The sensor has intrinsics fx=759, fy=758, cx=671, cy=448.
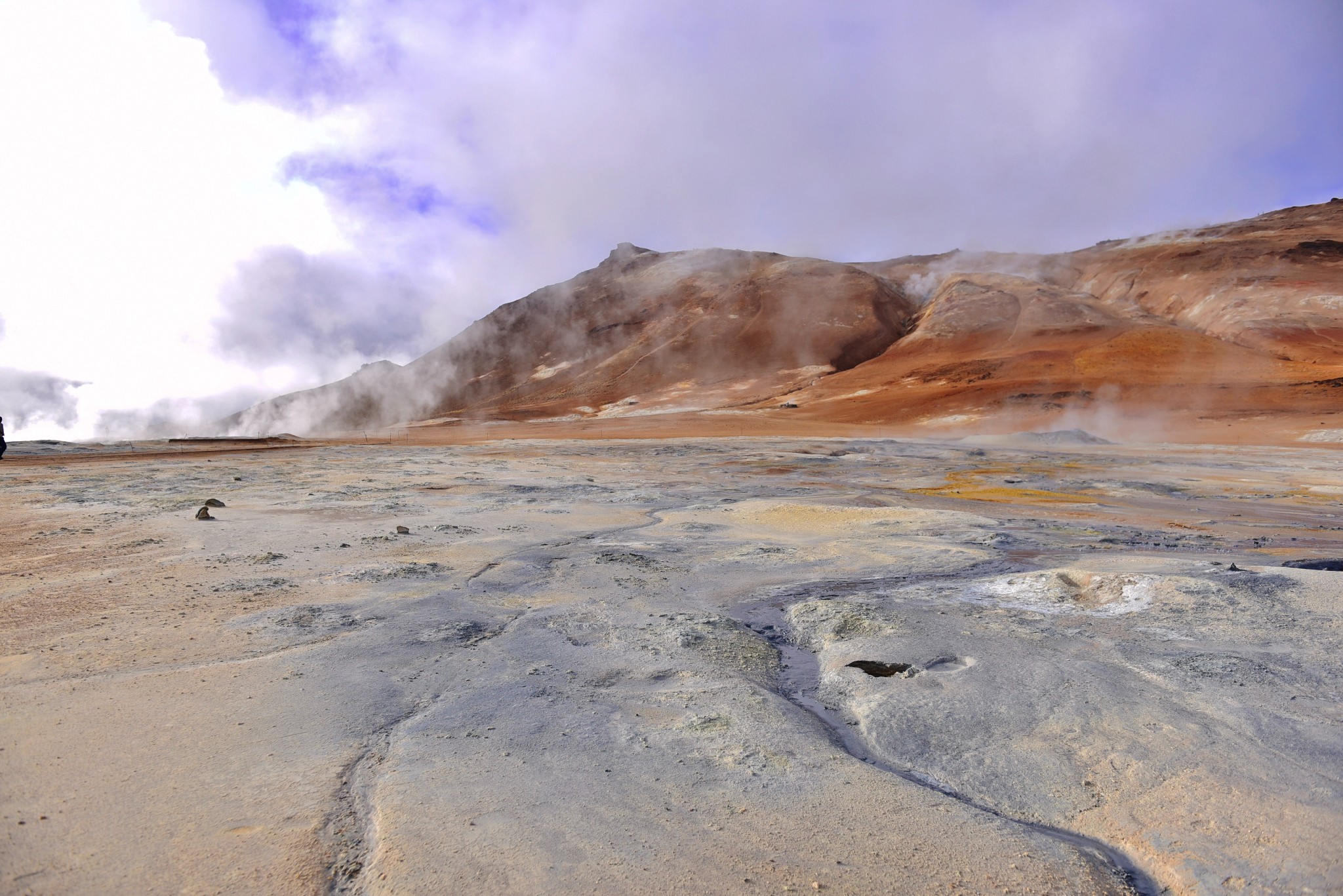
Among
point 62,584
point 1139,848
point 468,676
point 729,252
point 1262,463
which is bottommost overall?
point 1262,463

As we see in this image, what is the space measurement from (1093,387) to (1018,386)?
4.06m

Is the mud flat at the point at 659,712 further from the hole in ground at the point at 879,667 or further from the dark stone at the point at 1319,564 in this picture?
the dark stone at the point at 1319,564

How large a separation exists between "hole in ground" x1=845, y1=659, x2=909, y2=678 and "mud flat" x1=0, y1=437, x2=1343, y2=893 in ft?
0.12

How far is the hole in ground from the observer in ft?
14.8

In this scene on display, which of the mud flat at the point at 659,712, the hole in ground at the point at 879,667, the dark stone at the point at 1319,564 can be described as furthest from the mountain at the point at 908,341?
the hole in ground at the point at 879,667

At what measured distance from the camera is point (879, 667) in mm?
4605

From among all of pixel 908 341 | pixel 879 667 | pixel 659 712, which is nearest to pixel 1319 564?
pixel 879 667

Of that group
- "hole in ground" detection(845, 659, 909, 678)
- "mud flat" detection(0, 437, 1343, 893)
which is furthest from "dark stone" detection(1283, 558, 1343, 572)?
"hole in ground" detection(845, 659, 909, 678)

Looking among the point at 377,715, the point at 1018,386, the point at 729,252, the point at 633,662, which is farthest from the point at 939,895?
the point at 729,252

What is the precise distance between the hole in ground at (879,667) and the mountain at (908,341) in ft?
129

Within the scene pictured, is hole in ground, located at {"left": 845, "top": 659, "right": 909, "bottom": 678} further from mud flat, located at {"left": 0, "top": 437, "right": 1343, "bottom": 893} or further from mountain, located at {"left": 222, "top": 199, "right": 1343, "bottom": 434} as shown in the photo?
mountain, located at {"left": 222, "top": 199, "right": 1343, "bottom": 434}

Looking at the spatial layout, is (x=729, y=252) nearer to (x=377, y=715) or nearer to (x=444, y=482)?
(x=444, y=482)

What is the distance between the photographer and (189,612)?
5.29 meters

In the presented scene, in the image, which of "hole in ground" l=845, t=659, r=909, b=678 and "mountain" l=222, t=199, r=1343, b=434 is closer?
"hole in ground" l=845, t=659, r=909, b=678
